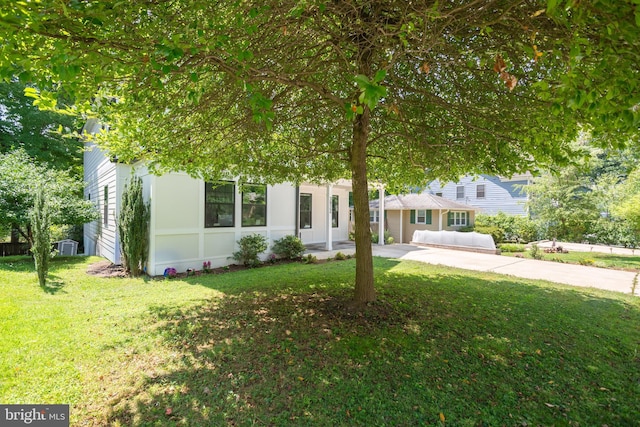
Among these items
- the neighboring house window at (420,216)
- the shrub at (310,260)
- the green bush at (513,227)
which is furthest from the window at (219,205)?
the green bush at (513,227)

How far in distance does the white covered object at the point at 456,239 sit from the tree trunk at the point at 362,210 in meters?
11.4

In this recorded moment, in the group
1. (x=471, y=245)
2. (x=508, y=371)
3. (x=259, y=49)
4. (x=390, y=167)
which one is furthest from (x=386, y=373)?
(x=471, y=245)

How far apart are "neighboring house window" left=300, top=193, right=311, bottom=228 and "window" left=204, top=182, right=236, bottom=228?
4473 millimetres

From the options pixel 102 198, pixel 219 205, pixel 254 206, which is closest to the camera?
pixel 219 205

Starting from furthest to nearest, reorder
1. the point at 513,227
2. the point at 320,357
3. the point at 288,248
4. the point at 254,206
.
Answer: the point at 513,227, the point at 288,248, the point at 254,206, the point at 320,357

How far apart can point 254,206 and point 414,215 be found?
1269 cm

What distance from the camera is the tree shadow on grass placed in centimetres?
274

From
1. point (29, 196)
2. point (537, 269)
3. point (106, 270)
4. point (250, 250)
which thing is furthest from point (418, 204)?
point (29, 196)

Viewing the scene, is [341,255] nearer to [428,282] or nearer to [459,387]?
[428,282]

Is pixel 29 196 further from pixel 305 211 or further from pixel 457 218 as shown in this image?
pixel 457 218

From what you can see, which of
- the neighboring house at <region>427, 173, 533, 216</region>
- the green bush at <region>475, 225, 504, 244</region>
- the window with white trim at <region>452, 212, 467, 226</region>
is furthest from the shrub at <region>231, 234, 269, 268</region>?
the neighboring house at <region>427, 173, 533, 216</region>

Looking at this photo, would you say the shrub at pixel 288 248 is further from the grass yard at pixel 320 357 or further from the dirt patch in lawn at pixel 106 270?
the dirt patch in lawn at pixel 106 270

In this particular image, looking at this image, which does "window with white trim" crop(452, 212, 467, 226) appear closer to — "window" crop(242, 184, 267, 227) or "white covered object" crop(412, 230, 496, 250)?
"white covered object" crop(412, 230, 496, 250)

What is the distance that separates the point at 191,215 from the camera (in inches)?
348
